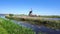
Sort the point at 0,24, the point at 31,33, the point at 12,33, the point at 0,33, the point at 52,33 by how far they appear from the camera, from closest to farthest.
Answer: the point at 0,33 < the point at 12,33 < the point at 0,24 < the point at 31,33 < the point at 52,33

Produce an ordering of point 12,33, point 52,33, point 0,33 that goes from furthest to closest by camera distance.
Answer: point 52,33
point 12,33
point 0,33

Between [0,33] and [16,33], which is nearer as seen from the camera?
[0,33]

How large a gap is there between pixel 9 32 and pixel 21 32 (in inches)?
79.4

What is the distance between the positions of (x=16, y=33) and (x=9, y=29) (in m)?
0.83

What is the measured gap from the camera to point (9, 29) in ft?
59.7

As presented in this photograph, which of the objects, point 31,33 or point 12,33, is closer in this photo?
point 12,33

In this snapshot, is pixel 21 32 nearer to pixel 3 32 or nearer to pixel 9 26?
pixel 9 26

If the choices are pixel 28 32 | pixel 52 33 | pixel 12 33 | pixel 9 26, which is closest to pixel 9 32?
pixel 12 33

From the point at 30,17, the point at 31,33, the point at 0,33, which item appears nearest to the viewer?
the point at 0,33

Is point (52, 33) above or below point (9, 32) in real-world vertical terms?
below

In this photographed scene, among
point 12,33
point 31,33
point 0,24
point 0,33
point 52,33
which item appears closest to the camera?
point 0,33

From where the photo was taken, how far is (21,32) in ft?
63.4

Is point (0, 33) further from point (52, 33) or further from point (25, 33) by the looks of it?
point (52, 33)

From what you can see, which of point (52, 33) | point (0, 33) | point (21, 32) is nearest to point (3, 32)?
point (0, 33)
